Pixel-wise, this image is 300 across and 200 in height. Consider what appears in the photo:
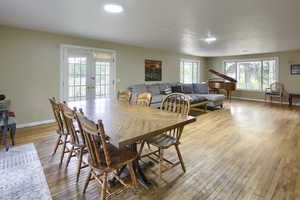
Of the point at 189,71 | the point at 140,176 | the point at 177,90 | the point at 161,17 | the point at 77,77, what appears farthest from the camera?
the point at 189,71

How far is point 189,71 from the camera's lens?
9.14 metres

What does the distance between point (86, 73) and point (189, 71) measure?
5747mm

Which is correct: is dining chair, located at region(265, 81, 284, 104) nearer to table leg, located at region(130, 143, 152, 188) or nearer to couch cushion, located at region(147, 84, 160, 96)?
couch cushion, located at region(147, 84, 160, 96)

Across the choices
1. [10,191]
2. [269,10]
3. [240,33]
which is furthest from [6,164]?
[240,33]

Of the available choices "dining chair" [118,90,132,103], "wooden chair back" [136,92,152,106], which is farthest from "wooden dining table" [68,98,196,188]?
"dining chair" [118,90,132,103]

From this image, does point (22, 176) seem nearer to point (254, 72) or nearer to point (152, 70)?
point (152, 70)

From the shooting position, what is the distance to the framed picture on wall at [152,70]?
264 inches

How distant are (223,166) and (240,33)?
11.0 ft

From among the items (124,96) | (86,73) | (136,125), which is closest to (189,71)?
(86,73)

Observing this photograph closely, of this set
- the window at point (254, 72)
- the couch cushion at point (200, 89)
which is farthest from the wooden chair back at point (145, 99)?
the window at point (254, 72)

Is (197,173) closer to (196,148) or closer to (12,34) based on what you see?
(196,148)

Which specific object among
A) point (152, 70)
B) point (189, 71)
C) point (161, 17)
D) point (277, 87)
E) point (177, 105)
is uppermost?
point (161, 17)

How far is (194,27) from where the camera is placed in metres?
3.72

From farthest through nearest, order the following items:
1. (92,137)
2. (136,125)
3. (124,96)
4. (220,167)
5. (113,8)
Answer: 1. (124,96)
2. (113,8)
3. (220,167)
4. (136,125)
5. (92,137)
